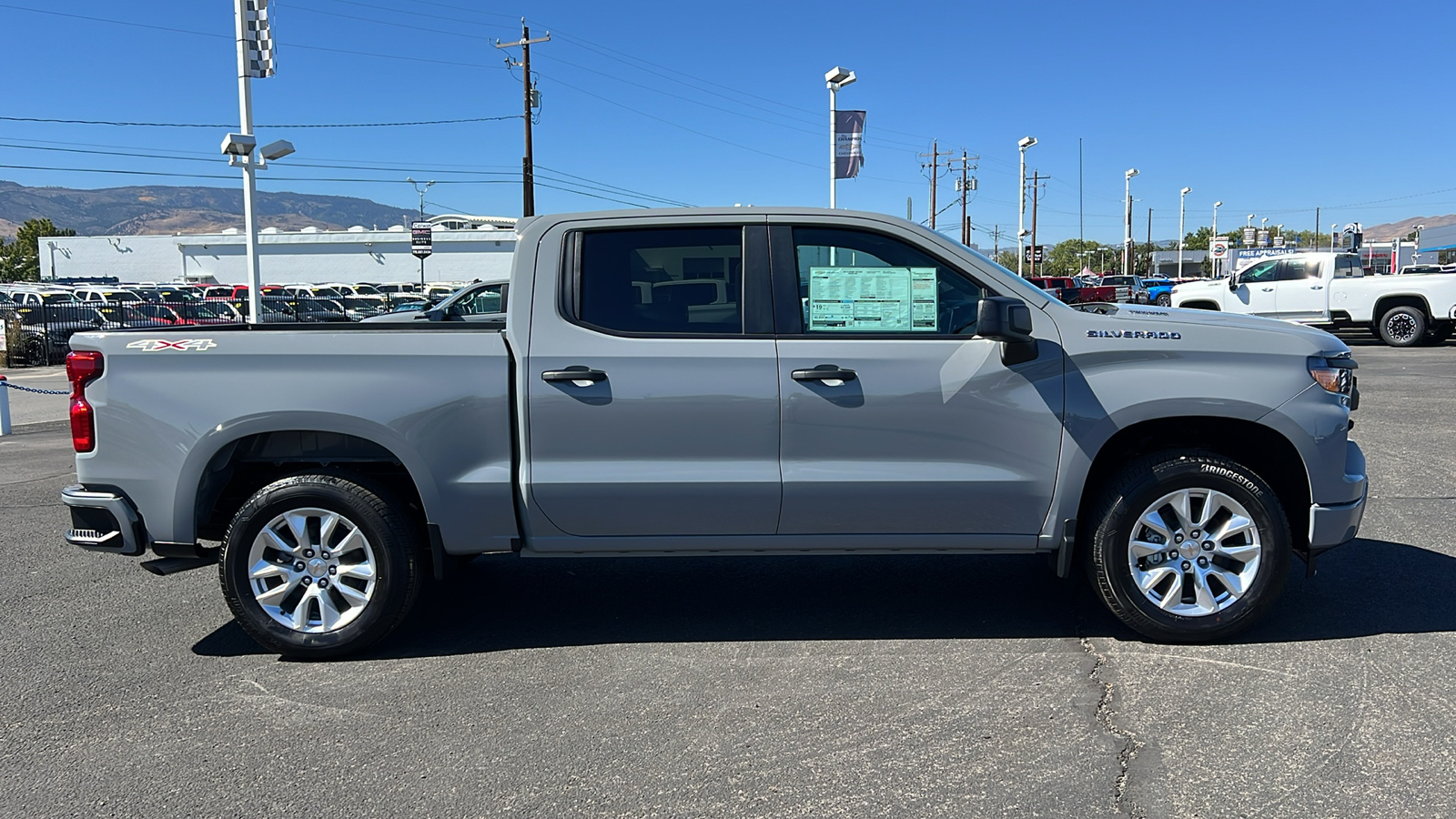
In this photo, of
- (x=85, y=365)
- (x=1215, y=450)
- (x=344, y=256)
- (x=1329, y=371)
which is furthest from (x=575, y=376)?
(x=344, y=256)

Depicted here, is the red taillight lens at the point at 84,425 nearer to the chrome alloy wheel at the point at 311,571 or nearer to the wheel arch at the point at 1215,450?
the chrome alloy wheel at the point at 311,571

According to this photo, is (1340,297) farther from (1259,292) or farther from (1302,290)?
(1259,292)

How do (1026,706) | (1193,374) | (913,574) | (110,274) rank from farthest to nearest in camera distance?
(110,274) → (913,574) → (1193,374) → (1026,706)

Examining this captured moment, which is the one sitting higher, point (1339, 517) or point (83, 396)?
point (83, 396)

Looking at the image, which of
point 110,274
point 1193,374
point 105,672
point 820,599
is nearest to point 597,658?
point 820,599

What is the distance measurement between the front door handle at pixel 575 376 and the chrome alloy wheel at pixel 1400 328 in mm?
21879

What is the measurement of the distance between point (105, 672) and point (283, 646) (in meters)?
0.74

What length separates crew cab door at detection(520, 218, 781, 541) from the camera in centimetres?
452

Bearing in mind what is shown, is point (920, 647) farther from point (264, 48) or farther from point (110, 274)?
point (110, 274)

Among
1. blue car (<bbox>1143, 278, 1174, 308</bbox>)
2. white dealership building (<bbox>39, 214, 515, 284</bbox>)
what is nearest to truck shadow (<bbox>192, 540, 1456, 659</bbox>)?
blue car (<bbox>1143, 278, 1174, 308</bbox>)

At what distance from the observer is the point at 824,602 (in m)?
5.45

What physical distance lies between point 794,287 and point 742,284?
0.23 meters

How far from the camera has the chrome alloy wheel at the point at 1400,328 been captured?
70.2ft

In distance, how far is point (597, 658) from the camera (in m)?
4.67
